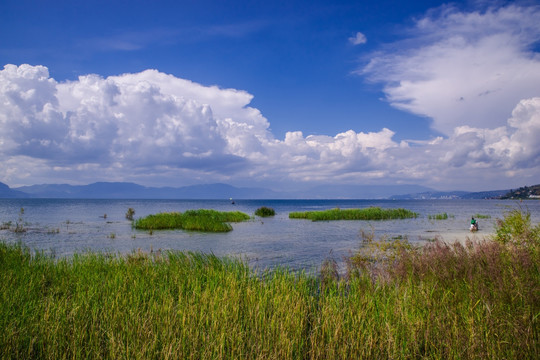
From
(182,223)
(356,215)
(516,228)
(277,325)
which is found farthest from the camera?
(356,215)

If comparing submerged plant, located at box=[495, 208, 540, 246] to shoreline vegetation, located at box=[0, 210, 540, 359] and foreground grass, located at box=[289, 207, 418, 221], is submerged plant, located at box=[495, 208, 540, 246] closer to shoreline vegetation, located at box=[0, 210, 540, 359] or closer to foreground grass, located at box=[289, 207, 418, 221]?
shoreline vegetation, located at box=[0, 210, 540, 359]

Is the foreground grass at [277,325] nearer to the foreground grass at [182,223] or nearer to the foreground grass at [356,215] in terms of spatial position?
the foreground grass at [182,223]

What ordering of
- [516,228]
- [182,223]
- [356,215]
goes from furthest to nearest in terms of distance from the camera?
[356,215]
[182,223]
[516,228]

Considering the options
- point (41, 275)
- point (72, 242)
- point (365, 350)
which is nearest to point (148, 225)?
point (72, 242)

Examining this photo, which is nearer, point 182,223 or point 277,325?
point 277,325

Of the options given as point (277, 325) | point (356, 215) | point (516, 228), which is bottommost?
point (356, 215)

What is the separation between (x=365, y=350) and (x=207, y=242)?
21.6 m

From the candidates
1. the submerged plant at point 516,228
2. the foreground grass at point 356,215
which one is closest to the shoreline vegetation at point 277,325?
the submerged plant at point 516,228

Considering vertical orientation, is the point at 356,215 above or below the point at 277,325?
below

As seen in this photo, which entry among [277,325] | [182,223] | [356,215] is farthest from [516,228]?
[356,215]

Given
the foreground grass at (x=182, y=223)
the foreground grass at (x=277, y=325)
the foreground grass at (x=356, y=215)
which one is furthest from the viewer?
the foreground grass at (x=356, y=215)

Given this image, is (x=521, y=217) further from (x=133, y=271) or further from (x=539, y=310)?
(x=133, y=271)

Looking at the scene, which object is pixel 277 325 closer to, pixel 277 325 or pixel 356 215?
pixel 277 325

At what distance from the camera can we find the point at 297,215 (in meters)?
57.3
